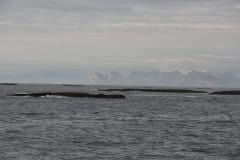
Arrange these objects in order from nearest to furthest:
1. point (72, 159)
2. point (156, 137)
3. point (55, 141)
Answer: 1. point (72, 159)
2. point (55, 141)
3. point (156, 137)

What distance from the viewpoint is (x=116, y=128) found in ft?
180

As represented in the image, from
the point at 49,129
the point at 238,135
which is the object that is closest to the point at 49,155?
the point at 49,129

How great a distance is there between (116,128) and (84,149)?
1551 centimetres

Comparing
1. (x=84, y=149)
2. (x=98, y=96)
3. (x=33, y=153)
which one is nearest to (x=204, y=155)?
(x=84, y=149)

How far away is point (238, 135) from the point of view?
164 ft

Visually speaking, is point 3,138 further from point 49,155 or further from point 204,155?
point 204,155

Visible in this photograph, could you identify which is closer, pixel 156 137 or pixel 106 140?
pixel 106 140

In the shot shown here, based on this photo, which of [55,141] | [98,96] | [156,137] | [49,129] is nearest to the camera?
[55,141]

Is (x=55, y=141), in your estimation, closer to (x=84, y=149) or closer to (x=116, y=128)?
(x=84, y=149)

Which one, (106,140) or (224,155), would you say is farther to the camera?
(106,140)

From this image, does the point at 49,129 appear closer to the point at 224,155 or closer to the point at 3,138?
the point at 3,138

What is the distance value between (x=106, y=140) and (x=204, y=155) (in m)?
9.99

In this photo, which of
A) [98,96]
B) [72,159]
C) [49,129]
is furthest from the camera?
[98,96]

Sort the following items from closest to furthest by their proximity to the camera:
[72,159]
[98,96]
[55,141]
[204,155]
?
[72,159] < [204,155] < [55,141] < [98,96]
